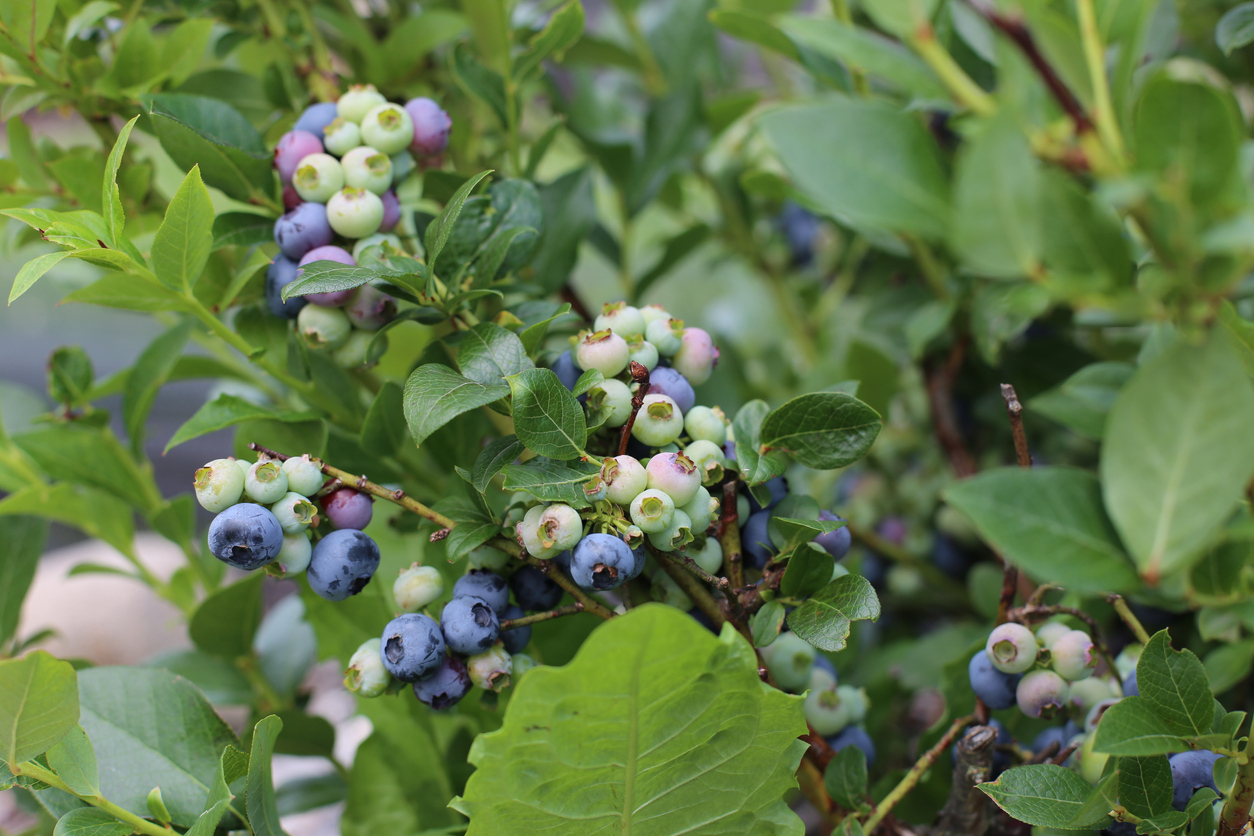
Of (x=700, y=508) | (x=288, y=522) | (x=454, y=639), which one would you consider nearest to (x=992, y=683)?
(x=700, y=508)

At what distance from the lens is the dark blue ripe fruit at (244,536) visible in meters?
0.47

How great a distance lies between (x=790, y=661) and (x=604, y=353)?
27 cm

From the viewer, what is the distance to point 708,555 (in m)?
0.54

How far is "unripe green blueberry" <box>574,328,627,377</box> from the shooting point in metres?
0.52

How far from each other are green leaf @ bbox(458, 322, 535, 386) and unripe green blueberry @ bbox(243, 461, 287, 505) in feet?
0.38

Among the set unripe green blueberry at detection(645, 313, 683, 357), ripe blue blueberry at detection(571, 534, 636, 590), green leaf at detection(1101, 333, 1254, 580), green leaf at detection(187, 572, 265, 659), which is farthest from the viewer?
green leaf at detection(187, 572, 265, 659)

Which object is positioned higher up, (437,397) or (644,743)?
(437,397)

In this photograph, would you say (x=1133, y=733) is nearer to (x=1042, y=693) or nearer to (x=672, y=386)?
(x=1042, y=693)

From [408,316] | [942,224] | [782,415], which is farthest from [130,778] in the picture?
[942,224]

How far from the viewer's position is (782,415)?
532 mm

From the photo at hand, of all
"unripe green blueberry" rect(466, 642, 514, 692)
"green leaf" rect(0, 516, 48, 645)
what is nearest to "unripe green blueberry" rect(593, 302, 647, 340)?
"unripe green blueberry" rect(466, 642, 514, 692)

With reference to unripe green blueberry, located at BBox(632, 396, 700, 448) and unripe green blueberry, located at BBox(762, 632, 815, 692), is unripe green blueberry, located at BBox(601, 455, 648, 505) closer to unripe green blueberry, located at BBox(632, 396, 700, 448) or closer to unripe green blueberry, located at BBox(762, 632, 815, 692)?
unripe green blueberry, located at BBox(632, 396, 700, 448)

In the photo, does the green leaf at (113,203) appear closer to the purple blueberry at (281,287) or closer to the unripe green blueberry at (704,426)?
the purple blueberry at (281,287)

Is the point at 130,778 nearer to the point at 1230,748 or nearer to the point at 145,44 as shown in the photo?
the point at 145,44
